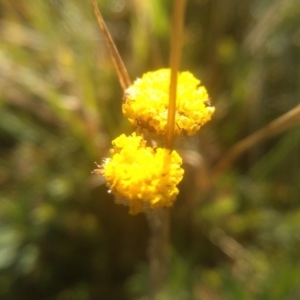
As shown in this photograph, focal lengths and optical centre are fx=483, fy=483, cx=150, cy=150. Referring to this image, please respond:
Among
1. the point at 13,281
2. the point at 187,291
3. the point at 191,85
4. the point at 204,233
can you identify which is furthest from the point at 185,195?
A: the point at 191,85

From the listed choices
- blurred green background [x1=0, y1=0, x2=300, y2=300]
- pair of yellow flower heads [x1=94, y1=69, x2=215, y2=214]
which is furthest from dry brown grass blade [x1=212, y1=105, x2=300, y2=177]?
pair of yellow flower heads [x1=94, y1=69, x2=215, y2=214]

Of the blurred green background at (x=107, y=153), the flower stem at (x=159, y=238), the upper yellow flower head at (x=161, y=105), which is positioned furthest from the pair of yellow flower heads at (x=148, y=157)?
the blurred green background at (x=107, y=153)

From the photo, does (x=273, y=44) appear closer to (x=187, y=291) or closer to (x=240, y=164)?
(x=240, y=164)

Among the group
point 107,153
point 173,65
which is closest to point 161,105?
point 173,65

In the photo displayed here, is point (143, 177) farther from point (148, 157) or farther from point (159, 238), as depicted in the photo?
point (159, 238)

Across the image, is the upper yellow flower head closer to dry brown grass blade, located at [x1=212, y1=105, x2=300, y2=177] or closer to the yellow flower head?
the yellow flower head

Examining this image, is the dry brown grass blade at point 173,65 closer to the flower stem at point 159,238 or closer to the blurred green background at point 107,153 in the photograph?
the flower stem at point 159,238

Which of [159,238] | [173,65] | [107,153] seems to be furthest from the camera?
[107,153]
